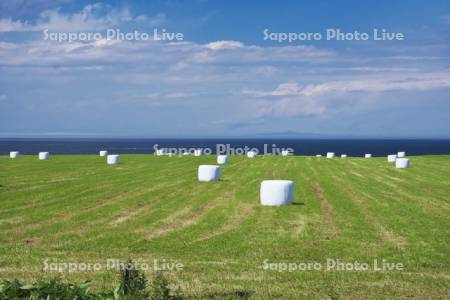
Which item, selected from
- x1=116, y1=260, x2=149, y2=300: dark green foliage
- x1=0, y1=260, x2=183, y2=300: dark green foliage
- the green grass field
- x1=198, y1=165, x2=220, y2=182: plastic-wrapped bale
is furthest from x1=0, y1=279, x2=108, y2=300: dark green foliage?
x1=198, y1=165, x2=220, y2=182: plastic-wrapped bale

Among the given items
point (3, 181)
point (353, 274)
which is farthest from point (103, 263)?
point (3, 181)

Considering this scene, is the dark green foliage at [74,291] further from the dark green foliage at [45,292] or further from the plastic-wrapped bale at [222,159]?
the plastic-wrapped bale at [222,159]

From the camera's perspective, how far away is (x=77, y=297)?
356 inches

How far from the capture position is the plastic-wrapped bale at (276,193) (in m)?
23.5

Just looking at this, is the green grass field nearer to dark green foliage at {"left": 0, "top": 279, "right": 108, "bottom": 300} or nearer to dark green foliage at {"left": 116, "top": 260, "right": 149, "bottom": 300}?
dark green foliage at {"left": 116, "top": 260, "right": 149, "bottom": 300}

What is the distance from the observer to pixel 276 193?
23516 millimetres

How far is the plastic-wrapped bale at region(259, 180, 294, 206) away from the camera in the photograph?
77.2ft

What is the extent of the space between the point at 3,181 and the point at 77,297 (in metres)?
26.8

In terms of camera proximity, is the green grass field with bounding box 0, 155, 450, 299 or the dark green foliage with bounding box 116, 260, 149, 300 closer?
the dark green foliage with bounding box 116, 260, 149, 300

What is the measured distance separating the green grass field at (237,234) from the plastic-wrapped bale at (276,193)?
0.45 meters

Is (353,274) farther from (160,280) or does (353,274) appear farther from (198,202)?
(198,202)

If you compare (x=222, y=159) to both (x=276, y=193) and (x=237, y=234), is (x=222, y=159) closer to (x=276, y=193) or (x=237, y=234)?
(x=276, y=193)

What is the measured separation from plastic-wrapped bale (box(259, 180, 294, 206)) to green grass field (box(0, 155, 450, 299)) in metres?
0.45

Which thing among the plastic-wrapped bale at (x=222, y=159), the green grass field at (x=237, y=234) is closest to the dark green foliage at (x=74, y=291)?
the green grass field at (x=237, y=234)
